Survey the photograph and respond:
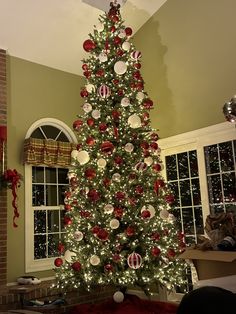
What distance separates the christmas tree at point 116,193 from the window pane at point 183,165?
802 mm

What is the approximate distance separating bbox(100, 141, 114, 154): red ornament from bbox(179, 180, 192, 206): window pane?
153 cm

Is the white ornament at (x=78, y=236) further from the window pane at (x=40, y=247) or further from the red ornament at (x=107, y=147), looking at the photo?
the window pane at (x=40, y=247)

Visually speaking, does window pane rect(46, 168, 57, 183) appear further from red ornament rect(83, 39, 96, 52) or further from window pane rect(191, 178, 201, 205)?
window pane rect(191, 178, 201, 205)

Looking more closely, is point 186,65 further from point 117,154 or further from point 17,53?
point 17,53

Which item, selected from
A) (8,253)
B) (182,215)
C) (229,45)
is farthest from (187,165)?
(8,253)

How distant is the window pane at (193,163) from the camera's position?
4756 mm

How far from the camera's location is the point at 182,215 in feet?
16.1

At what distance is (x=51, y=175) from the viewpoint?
5336 mm

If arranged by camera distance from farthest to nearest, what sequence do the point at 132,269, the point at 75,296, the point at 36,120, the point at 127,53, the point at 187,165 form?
the point at 36,120, the point at 187,165, the point at 75,296, the point at 127,53, the point at 132,269

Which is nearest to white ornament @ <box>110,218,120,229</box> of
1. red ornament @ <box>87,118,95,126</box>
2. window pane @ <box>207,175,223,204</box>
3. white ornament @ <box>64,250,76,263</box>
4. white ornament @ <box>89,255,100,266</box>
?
white ornament @ <box>89,255,100,266</box>

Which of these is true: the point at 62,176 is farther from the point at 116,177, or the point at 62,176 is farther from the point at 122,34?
the point at 122,34

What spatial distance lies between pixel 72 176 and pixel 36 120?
4.86 ft

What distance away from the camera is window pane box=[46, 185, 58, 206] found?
17.3 ft

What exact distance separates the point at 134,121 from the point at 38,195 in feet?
6.82
